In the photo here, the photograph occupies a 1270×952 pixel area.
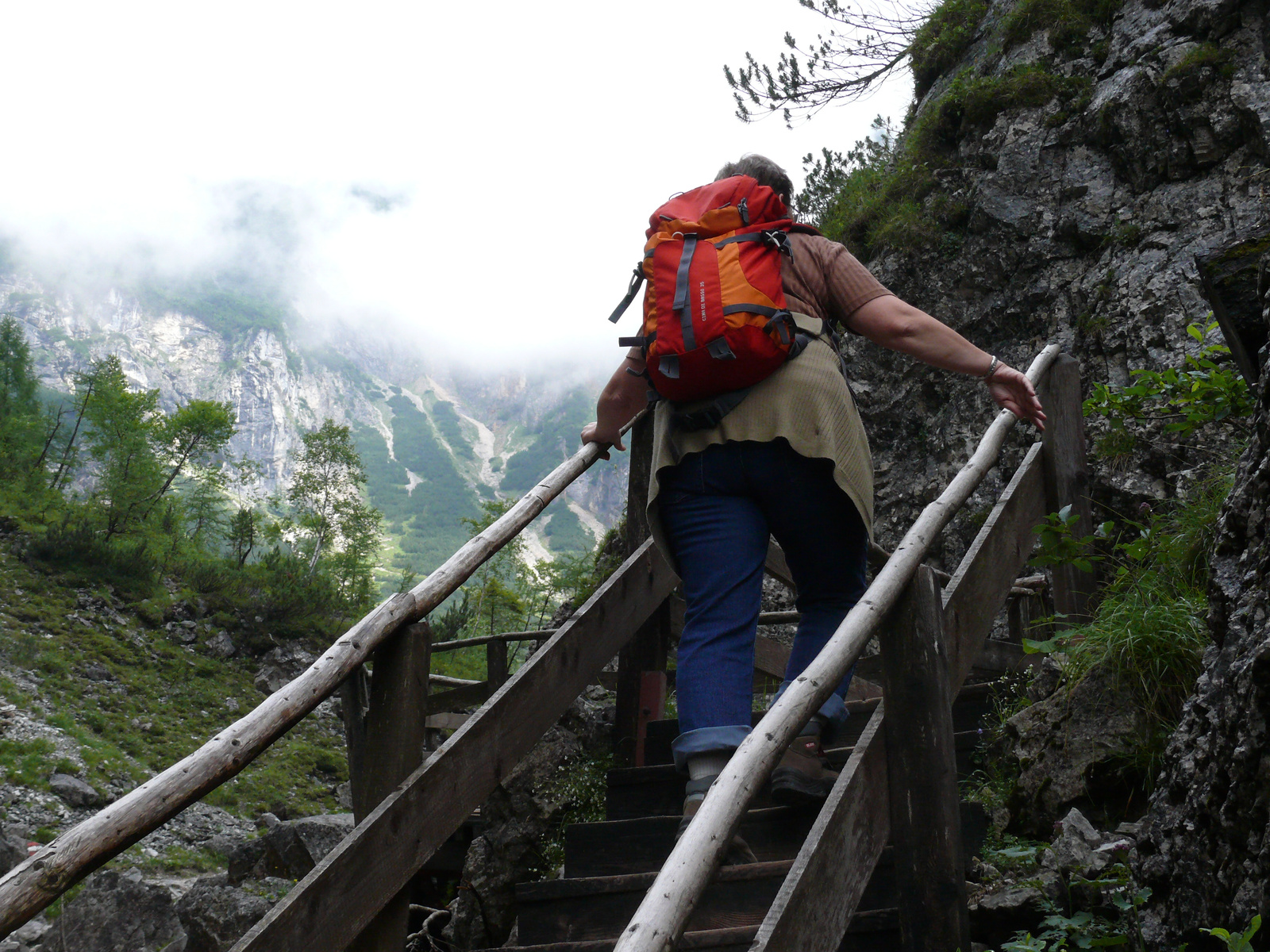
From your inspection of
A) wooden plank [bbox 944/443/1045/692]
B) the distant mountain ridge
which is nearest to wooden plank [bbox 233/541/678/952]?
wooden plank [bbox 944/443/1045/692]

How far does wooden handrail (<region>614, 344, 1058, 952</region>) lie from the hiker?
27cm

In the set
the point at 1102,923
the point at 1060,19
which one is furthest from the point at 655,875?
the point at 1060,19

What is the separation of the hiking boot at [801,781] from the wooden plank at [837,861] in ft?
1.28

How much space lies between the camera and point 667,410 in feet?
8.07

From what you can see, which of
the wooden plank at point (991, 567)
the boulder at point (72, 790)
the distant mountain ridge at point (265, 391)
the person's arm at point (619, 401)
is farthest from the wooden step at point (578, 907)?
the distant mountain ridge at point (265, 391)

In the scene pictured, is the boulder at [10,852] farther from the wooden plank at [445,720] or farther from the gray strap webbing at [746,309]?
the gray strap webbing at [746,309]

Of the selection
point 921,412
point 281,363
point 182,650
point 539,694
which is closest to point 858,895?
point 539,694

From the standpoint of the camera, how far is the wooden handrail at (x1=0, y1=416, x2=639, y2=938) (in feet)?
4.71

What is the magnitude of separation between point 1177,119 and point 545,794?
23.2 ft

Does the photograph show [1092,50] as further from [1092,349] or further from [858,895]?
[858,895]

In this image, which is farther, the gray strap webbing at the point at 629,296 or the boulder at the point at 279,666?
the boulder at the point at 279,666

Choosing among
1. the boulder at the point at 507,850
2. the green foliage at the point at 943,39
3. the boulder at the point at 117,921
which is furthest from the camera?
the green foliage at the point at 943,39

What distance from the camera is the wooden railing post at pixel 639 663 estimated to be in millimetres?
3824

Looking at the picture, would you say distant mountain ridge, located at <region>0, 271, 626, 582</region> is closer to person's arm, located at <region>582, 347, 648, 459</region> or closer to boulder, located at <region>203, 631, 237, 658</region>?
boulder, located at <region>203, 631, 237, 658</region>
